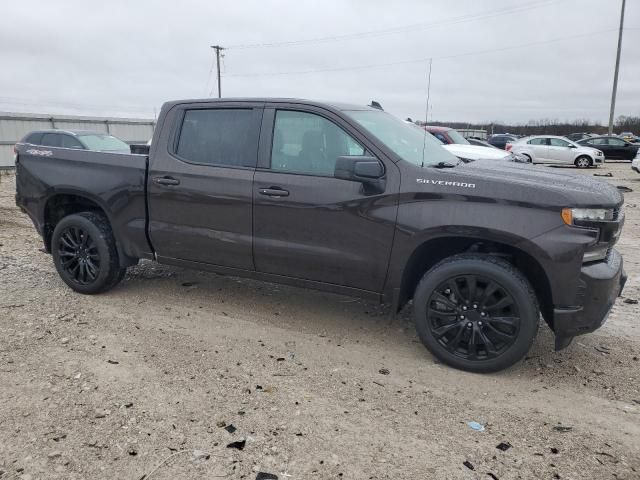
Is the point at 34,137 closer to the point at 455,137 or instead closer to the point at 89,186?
the point at 89,186

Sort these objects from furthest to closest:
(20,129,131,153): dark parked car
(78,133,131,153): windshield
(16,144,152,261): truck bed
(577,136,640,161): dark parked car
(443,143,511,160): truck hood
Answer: (577,136,640,161): dark parked car < (78,133,131,153): windshield < (20,129,131,153): dark parked car < (443,143,511,160): truck hood < (16,144,152,261): truck bed

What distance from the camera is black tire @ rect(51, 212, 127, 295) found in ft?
16.0

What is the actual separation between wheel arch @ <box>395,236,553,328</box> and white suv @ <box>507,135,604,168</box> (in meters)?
22.5

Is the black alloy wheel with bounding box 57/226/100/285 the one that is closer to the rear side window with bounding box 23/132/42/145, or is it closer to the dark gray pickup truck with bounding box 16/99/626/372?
the dark gray pickup truck with bounding box 16/99/626/372

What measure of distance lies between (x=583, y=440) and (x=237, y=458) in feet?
6.26

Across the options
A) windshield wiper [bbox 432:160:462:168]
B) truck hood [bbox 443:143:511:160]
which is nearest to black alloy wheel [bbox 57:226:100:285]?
windshield wiper [bbox 432:160:462:168]

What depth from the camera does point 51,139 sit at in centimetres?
1282

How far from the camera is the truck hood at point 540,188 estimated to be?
10.7 feet

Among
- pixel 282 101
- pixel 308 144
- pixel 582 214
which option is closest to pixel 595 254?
pixel 582 214

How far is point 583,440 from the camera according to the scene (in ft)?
9.43

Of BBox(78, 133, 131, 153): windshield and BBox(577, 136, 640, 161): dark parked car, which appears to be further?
BBox(577, 136, 640, 161): dark parked car

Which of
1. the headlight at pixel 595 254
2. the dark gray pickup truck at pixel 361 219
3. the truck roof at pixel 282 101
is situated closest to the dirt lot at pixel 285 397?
the dark gray pickup truck at pixel 361 219

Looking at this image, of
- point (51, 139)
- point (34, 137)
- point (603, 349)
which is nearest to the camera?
point (603, 349)

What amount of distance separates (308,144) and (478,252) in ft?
4.98
